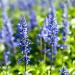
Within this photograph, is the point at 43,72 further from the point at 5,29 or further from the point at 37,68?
the point at 5,29

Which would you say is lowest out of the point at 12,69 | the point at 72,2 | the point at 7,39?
the point at 12,69

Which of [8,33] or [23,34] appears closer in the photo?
[23,34]

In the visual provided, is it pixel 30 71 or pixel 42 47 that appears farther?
pixel 42 47

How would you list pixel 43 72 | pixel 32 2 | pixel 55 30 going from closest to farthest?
pixel 55 30, pixel 43 72, pixel 32 2

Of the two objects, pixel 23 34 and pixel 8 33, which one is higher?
pixel 23 34

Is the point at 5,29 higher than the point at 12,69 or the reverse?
higher

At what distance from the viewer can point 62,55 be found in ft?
28.5

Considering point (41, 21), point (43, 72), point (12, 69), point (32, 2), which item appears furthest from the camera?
point (32, 2)


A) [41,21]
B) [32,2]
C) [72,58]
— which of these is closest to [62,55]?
[72,58]

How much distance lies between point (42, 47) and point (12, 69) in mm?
1210

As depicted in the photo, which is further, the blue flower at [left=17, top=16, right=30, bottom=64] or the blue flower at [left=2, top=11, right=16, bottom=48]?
the blue flower at [left=2, top=11, right=16, bottom=48]

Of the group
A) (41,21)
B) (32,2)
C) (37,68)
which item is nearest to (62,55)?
(37,68)

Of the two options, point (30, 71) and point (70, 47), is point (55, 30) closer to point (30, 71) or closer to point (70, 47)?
point (30, 71)

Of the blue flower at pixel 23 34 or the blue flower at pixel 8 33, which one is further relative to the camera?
the blue flower at pixel 8 33
